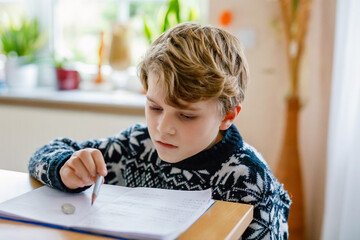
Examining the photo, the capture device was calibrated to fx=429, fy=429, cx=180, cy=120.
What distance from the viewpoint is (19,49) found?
2852 millimetres

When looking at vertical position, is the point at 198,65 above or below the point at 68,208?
above

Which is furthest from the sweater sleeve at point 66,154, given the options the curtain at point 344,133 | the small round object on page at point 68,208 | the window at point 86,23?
the window at point 86,23

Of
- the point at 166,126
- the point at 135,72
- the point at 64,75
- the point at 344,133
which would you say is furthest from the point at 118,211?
the point at 64,75

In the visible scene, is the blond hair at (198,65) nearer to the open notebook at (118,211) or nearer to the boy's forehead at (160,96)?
the boy's forehead at (160,96)

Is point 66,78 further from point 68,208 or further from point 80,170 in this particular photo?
point 68,208

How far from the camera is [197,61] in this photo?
2.99 feet

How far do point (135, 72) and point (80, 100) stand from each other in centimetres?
41

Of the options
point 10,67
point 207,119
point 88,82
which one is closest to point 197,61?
point 207,119

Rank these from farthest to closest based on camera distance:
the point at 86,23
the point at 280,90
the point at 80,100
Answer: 1. the point at 86,23
2. the point at 80,100
3. the point at 280,90

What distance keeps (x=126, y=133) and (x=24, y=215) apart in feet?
1.77

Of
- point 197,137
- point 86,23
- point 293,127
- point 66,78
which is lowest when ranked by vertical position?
point 293,127

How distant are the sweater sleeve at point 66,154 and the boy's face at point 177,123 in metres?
0.20

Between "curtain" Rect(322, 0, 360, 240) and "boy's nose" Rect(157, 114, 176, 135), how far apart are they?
1.09m

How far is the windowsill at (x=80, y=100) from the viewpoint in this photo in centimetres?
237
